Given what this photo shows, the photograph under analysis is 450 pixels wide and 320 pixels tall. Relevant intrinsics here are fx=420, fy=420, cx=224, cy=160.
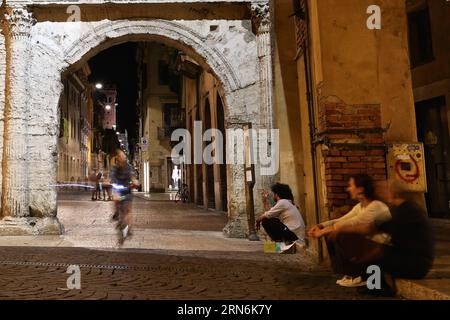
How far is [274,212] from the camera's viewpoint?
6.55m

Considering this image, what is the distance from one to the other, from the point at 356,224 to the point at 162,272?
8.21 ft

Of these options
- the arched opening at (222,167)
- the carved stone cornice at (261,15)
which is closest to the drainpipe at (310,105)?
the carved stone cornice at (261,15)

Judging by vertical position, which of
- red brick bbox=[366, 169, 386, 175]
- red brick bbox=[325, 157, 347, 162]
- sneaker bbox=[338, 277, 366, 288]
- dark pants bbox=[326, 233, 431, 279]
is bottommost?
sneaker bbox=[338, 277, 366, 288]

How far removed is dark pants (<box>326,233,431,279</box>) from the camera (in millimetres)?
4172

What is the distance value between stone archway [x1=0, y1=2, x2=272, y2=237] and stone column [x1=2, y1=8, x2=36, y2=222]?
2 cm

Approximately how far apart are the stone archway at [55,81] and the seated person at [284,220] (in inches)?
94.0

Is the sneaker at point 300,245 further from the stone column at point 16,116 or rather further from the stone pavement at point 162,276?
A: the stone column at point 16,116

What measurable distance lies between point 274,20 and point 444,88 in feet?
16.9

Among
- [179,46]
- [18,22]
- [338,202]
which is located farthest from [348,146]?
[18,22]

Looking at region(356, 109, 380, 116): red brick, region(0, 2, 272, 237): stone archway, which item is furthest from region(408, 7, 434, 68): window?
region(356, 109, 380, 116): red brick

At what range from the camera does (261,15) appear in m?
9.23

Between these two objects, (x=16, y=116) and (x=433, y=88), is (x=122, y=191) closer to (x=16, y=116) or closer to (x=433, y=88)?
(x=16, y=116)

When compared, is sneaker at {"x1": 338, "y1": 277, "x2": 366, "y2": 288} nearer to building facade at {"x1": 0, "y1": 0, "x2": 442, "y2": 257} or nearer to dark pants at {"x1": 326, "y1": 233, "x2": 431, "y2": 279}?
dark pants at {"x1": 326, "y1": 233, "x2": 431, "y2": 279}

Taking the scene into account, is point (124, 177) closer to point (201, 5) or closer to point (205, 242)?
point (205, 242)
